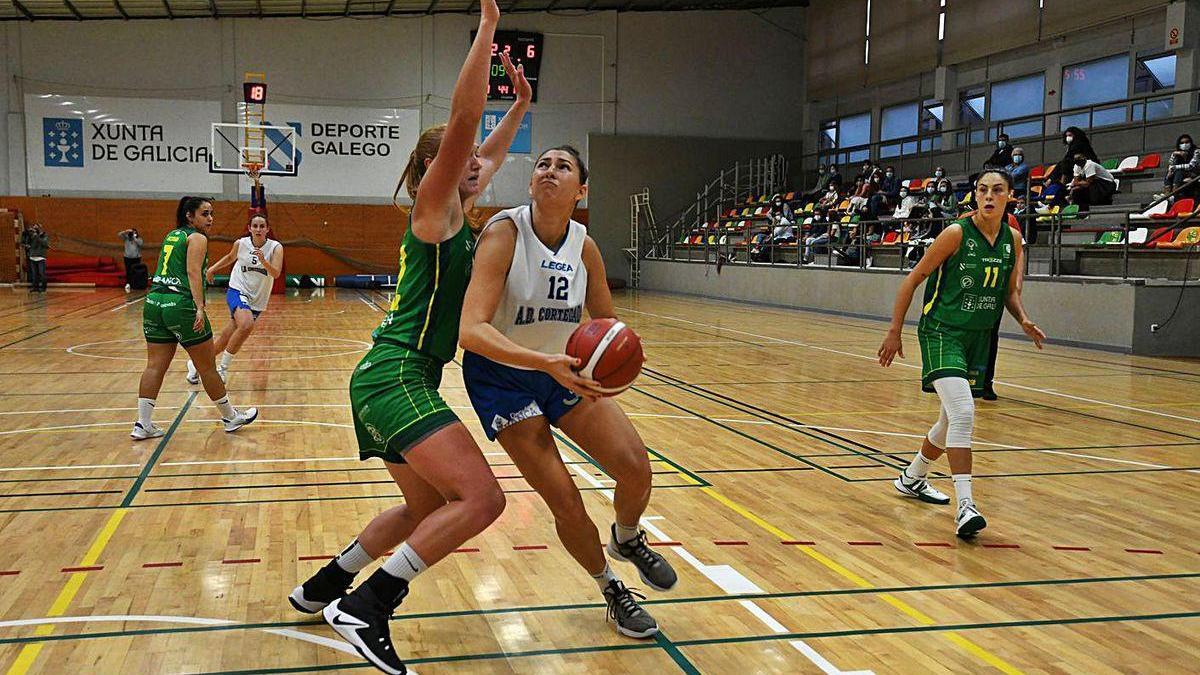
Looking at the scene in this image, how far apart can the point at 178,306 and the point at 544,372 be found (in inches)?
186

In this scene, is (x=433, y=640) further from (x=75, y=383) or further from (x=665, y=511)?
(x=75, y=383)

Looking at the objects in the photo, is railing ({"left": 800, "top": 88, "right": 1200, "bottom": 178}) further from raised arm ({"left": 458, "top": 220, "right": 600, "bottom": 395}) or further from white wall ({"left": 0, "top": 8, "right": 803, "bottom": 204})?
raised arm ({"left": 458, "top": 220, "right": 600, "bottom": 395})

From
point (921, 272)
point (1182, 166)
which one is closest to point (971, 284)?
point (921, 272)

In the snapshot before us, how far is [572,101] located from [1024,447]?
82.5 ft

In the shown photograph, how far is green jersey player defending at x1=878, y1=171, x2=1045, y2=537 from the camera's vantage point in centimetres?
554

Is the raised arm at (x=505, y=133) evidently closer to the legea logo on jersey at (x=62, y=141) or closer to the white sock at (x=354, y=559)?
the white sock at (x=354, y=559)

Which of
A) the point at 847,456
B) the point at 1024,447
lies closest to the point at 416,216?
the point at 847,456

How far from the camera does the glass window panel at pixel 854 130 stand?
29.0 metres

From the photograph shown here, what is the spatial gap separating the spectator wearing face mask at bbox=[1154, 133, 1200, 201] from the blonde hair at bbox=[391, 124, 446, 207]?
46.0ft

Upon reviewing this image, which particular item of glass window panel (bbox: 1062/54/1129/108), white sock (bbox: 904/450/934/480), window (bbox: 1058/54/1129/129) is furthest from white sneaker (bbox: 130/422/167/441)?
glass window panel (bbox: 1062/54/1129/108)

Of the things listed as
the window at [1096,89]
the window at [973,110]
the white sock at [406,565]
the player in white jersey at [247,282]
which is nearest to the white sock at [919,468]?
the white sock at [406,565]

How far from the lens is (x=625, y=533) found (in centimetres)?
393

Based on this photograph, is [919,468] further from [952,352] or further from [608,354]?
[608,354]

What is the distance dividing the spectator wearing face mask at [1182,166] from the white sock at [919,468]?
36.2 ft
